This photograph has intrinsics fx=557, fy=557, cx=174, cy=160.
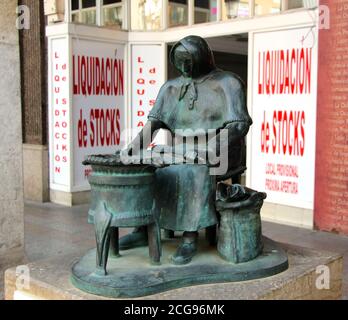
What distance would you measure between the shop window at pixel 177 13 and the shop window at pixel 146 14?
181mm

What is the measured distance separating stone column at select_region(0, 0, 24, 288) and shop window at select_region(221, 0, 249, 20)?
12.3 feet

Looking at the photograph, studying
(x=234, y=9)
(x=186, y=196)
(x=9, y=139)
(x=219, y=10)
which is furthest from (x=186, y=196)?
(x=219, y=10)

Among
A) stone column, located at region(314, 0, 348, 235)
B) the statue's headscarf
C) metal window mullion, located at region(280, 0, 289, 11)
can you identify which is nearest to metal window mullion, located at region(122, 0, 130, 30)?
metal window mullion, located at region(280, 0, 289, 11)

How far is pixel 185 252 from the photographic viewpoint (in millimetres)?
3494

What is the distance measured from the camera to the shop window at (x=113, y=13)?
9.21 m

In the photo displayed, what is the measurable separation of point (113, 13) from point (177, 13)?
112 centimetres

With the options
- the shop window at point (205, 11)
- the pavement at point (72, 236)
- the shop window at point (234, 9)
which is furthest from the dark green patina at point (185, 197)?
the shop window at point (205, 11)

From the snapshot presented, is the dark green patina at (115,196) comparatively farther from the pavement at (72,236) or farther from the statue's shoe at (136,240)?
the pavement at (72,236)

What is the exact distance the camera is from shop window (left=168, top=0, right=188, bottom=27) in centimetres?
881

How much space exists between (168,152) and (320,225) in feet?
13.8

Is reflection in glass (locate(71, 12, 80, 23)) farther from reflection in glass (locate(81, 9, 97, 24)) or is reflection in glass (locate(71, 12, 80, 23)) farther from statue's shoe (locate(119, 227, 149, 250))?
statue's shoe (locate(119, 227, 149, 250))

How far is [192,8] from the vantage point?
857 cm

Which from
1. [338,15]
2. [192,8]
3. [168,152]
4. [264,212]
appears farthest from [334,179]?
[168,152]
